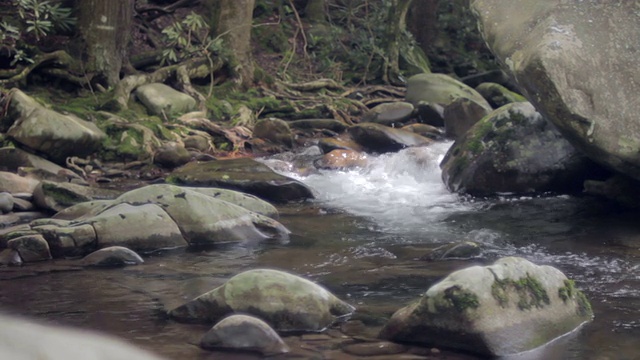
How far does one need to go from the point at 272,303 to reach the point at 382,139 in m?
7.74

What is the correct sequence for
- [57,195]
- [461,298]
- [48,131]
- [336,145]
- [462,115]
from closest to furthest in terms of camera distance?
[461,298] < [57,195] < [48,131] < [336,145] < [462,115]

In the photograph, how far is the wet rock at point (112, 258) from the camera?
6.62 metres

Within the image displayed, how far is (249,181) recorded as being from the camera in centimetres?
975

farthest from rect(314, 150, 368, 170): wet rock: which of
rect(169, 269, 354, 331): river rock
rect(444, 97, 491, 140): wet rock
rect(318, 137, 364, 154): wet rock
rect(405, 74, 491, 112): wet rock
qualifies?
rect(169, 269, 354, 331): river rock

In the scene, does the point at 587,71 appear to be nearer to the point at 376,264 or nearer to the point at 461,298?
the point at 376,264

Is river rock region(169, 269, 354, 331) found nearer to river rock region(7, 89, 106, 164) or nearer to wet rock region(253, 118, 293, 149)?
river rock region(7, 89, 106, 164)

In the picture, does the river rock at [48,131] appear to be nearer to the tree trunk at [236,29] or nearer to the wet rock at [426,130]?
the tree trunk at [236,29]

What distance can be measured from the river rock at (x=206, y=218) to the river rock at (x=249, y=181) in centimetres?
169

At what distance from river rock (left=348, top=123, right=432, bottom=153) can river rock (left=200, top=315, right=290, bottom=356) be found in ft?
26.6

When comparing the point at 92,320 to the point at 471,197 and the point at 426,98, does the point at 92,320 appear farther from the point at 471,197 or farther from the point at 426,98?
the point at 426,98

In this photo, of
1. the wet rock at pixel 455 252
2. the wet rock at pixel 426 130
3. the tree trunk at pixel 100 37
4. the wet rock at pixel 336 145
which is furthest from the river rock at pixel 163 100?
the wet rock at pixel 455 252

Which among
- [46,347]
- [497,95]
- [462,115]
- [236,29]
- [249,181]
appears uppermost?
[236,29]

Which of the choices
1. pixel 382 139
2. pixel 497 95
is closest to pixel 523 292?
pixel 382 139

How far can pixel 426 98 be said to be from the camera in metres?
15.4
